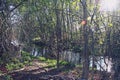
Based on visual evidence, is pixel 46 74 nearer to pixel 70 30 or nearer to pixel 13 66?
pixel 13 66

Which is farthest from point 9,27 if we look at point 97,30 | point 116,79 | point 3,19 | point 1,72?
point 116,79

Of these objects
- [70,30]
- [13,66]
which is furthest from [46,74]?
[70,30]

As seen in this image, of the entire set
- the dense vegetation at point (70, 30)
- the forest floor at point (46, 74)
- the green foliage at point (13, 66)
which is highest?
the dense vegetation at point (70, 30)

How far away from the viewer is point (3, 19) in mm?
10125

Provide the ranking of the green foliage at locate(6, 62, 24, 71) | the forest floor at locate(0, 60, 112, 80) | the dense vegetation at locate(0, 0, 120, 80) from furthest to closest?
the green foliage at locate(6, 62, 24, 71)
the dense vegetation at locate(0, 0, 120, 80)
the forest floor at locate(0, 60, 112, 80)

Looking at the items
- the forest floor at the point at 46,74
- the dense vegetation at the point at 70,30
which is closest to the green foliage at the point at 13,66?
the dense vegetation at the point at 70,30

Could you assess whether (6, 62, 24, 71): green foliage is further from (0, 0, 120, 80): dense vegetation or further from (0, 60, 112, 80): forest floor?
(0, 60, 112, 80): forest floor

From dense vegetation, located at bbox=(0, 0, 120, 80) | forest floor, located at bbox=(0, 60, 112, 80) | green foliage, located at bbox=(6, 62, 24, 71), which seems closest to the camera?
forest floor, located at bbox=(0, 60, 112, 80)

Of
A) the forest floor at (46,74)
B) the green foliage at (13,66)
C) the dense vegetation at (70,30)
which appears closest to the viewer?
the forest floor at (46,74)

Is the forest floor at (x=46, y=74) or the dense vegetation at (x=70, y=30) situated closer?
the forest floor at (x=46, y=74)

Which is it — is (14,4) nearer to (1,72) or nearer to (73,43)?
(1,72)

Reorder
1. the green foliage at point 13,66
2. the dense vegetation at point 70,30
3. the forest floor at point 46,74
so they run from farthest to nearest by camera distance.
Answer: the green foliage at point 13,66 → the dense vegetation at point 70,30 → the forest floor at point 46,74

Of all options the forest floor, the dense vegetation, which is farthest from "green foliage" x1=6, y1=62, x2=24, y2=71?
the forest floor

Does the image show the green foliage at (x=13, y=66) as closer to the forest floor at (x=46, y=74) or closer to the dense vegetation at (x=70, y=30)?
the dense vegetation at (x=70, y=30)
